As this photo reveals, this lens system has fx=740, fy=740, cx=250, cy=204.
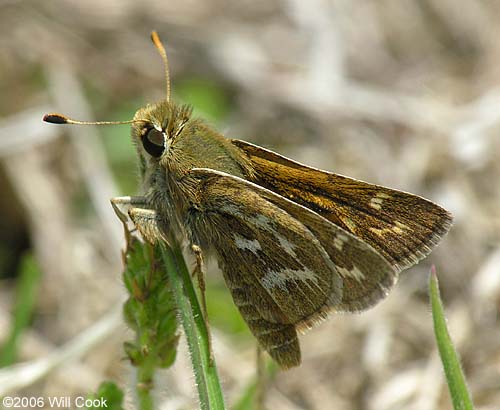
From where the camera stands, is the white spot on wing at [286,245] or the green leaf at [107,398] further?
the white spot on wing at [286,245]

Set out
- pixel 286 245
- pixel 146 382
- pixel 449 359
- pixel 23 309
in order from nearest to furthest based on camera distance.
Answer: pixel 449 359 < pixel 146 382 < pixel 286 245 < pixel 23 309

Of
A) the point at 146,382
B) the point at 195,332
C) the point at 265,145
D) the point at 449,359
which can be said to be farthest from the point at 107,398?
the point at 265,145

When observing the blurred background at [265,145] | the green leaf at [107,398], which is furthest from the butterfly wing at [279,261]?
the green leaf at [107,398]

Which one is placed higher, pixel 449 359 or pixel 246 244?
pixel 246 244

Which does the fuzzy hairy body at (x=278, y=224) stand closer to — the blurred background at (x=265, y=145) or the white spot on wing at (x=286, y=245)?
the white spot on wing at (x=286, y=245)

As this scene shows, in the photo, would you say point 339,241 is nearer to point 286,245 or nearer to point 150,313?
point 286,245

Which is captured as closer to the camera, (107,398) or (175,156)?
(107,398)
